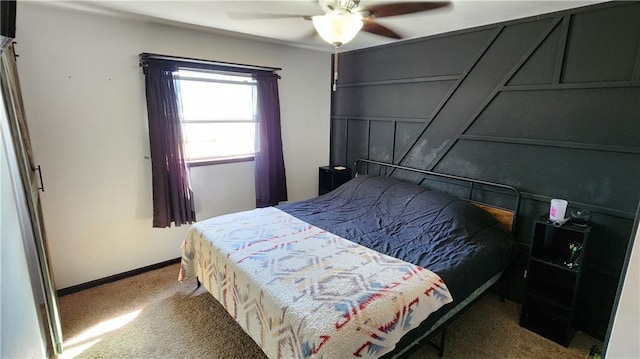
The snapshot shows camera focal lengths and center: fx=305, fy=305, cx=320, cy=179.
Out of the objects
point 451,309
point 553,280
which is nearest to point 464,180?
point 553,280

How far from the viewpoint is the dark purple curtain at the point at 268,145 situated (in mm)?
3557

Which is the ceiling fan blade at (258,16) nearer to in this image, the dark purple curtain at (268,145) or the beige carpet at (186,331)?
the dark purple curtain at (268,145)

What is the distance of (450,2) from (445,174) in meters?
1.56

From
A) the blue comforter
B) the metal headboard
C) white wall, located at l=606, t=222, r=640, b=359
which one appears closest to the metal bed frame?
the metal headboard

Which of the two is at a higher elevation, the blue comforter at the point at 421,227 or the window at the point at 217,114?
the window at the point at 217,114

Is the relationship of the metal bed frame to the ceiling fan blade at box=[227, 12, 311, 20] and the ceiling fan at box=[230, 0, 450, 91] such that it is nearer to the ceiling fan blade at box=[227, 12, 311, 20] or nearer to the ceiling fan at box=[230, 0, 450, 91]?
the ceiling fan at box=[230, 0, 450, 91]

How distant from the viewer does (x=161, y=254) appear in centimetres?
321

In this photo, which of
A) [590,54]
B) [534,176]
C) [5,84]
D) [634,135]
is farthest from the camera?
[534,176]

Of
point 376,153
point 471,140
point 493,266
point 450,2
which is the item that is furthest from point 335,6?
point 493,266

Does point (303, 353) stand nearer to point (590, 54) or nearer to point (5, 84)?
point (5, 84)

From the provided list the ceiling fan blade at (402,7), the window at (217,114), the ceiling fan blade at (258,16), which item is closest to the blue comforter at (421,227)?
the window at (217,114)

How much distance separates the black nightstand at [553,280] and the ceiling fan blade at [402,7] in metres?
1.73

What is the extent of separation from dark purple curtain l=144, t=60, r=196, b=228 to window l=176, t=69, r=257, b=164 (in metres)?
0.11

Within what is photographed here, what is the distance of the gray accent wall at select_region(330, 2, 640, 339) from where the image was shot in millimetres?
2092
